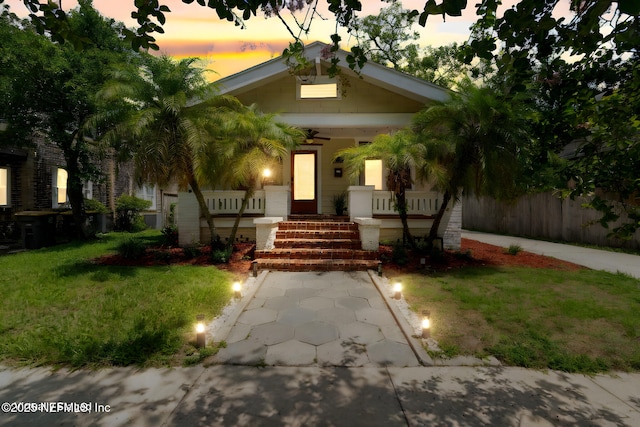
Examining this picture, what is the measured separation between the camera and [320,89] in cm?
1084

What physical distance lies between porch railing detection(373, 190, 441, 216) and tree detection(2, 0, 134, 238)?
30.5ft

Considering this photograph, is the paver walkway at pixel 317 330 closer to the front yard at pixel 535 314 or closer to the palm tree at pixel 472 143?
the front yard at pixel 535 314

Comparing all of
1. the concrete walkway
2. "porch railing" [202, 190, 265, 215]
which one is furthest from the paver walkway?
the concrete walkway

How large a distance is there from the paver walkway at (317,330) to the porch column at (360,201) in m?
3.59

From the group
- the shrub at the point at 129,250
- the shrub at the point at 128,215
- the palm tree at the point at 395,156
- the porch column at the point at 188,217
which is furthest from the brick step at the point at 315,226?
the shrub at the point at 128,215

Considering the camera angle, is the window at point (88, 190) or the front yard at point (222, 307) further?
the window at point (88, 190)

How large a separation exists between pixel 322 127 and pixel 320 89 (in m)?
1.46

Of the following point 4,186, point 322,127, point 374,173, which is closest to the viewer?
point 322,127

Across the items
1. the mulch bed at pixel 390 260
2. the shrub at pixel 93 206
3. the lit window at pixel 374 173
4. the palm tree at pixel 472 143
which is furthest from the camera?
the shrub at pixel 93 206

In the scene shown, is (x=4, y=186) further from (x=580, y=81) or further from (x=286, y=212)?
(x=580, y=81)

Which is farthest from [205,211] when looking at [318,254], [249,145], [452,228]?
[452,228]

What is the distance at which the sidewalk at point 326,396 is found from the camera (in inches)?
96.4

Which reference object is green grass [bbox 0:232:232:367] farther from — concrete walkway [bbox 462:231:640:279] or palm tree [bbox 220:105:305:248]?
concrete walkway [bbox 462:231:640:279]

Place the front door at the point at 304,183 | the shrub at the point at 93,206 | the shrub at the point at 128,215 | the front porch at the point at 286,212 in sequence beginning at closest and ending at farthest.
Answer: the front porch at the point at 286,212 → the front door at the point at 304,183 → the shrub at the point at 93,206 → the shrub at the point at 128,215
